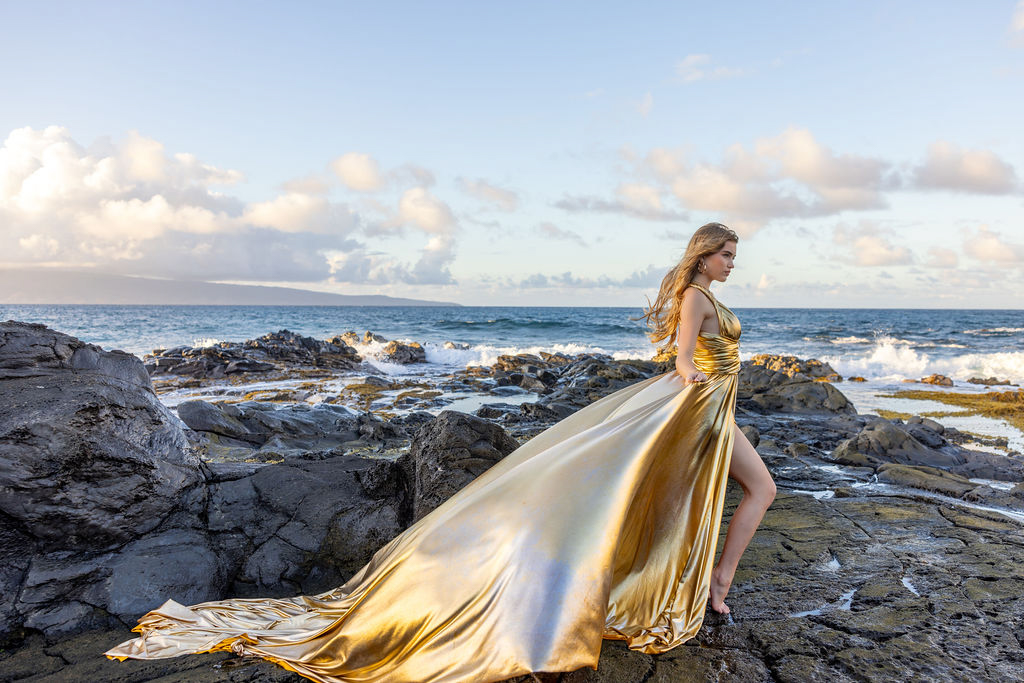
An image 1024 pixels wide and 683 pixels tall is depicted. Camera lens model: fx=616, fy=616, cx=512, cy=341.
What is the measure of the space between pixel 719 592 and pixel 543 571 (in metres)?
1.35

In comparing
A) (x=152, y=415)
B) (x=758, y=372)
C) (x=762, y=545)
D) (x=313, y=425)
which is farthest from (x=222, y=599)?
(x=758, y=372)

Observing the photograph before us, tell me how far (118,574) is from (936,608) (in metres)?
4.98

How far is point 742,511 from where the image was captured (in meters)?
3.57

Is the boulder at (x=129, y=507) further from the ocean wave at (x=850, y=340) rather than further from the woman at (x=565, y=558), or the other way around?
the ocean wave at (x=850, y=340)

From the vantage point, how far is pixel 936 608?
3.55m

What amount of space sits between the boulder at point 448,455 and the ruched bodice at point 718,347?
1.89 m

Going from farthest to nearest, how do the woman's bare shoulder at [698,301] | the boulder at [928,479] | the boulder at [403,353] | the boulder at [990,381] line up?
the boulder at [403,353], the boulder at [990,381], the boulder at [928,479], the woman's bare shoulder at [698,301]

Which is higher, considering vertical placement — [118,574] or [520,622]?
[520,622]

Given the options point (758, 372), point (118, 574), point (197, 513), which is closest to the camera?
point (118, 574)

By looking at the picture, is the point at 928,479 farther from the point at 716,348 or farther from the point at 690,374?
the point at 690,374

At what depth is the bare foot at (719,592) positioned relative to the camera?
354cm

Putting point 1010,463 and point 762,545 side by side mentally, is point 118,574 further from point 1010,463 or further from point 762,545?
point 1010,463

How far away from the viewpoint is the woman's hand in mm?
3518

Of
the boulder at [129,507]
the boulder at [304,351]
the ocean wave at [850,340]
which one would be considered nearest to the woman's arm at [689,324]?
the boulder at [129,507]
